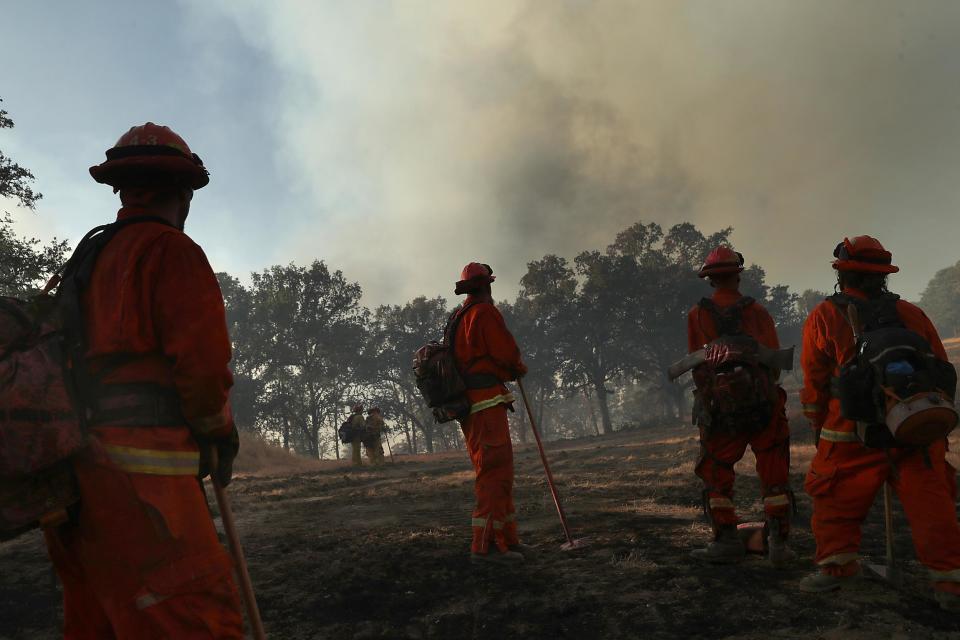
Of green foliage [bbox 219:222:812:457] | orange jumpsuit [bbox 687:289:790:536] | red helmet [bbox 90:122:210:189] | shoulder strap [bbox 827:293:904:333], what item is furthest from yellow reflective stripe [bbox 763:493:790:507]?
green foliage [bbox 219:222:812:457]

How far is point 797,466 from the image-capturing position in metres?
10.1

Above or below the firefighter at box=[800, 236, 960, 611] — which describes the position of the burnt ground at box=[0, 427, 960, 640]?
below

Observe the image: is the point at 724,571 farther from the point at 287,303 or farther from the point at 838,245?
the point at 287,303

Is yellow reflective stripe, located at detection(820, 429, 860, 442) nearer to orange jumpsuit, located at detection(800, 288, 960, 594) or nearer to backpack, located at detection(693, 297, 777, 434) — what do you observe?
orange jumpsuit, located at detection(800, 288, 960, 594)

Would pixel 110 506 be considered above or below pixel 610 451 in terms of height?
above

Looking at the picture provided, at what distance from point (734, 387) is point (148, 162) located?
381cm

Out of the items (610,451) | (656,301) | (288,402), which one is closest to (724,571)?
(610,451)

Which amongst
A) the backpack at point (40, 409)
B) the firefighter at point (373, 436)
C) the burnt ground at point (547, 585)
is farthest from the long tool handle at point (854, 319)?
the firefighter at point (373, 436)

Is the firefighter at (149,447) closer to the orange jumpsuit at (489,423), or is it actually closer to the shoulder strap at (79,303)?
the shoulder strap at (79,303)

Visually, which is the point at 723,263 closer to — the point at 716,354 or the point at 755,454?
the point at 716,354

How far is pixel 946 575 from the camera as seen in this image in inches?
127

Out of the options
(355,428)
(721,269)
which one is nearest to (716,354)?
(721,269)

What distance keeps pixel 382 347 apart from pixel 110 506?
4535 centimetres

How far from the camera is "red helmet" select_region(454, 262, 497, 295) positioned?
5504 millimetres
